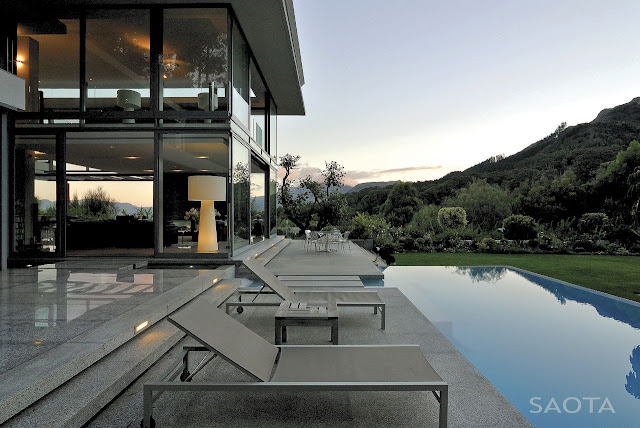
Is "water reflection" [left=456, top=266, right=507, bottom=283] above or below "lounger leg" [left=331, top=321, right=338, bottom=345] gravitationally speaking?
below

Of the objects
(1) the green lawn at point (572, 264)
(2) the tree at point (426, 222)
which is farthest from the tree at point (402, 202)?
(1) the green lawn at point (572, 264)

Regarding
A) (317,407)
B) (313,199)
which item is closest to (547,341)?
(317,407)

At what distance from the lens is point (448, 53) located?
15.4m

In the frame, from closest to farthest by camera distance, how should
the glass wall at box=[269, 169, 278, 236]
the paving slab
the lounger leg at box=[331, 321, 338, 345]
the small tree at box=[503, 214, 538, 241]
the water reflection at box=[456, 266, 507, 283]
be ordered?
the paving slab, the lounger leg at box=[331, 321, 338, 345], the water reflection at box=[456, 266, 507, 283], the glass wall at box=[269, 169, 278, 236], the small tree at box=[503, 214, 538, 241]

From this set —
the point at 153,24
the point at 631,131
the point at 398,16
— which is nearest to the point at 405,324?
the point at 153,24

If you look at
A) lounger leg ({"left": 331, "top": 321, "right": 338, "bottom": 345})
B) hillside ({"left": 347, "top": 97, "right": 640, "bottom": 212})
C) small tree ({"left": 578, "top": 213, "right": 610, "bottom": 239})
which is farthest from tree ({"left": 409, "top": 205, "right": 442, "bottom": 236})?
lounger leg ({"left": 331, "top": 321, "right": 338, "bottom": 345})

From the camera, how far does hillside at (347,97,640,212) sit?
78.8 feet

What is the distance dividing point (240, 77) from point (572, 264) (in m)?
11.1

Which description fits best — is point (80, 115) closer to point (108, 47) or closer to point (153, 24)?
point (108, 47)

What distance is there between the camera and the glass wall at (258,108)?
10.9 metres

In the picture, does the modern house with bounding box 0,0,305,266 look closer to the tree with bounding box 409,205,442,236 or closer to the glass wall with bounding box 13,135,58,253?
the glass wall with bounding box 13,135,58,253

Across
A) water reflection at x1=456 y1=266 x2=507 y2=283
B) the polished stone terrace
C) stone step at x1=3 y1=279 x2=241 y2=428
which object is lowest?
water reflection at x1=456 y1=266 x2=507 y2=283

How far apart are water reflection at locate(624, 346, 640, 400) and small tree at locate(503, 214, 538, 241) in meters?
12.2

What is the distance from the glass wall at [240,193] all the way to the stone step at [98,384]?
191 inches
